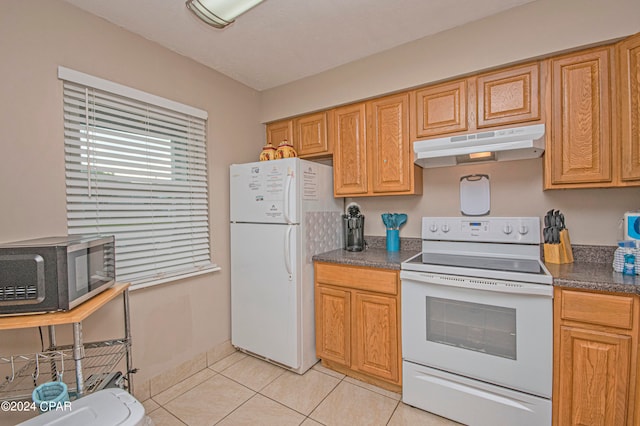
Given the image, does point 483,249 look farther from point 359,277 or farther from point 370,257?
point 359,277

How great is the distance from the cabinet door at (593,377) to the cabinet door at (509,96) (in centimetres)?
124

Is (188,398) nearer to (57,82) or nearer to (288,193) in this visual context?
(288,193)

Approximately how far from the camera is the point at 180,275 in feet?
7.24

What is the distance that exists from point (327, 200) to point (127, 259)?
1540mm

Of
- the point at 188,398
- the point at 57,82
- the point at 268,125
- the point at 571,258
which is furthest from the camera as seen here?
the point at 268,125

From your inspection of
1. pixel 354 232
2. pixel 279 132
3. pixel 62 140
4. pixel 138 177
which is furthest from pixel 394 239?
pixel 62 140

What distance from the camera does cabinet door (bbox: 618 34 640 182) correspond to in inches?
59.1

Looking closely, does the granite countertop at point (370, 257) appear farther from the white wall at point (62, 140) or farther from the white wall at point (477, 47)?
→ the white wall at point (477, 47)

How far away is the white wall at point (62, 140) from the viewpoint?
149cm

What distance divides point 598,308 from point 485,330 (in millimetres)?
520

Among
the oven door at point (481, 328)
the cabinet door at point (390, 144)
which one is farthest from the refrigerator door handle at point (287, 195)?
the oven door at point (481, 328)

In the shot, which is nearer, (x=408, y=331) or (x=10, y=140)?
(x=10, y=140)

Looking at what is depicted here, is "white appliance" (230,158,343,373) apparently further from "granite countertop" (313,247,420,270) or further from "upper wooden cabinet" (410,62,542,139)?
"upper wooden cabinet" (410,62,542,139)

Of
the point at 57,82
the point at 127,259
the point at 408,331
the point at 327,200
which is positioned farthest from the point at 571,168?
the point at 57,82
